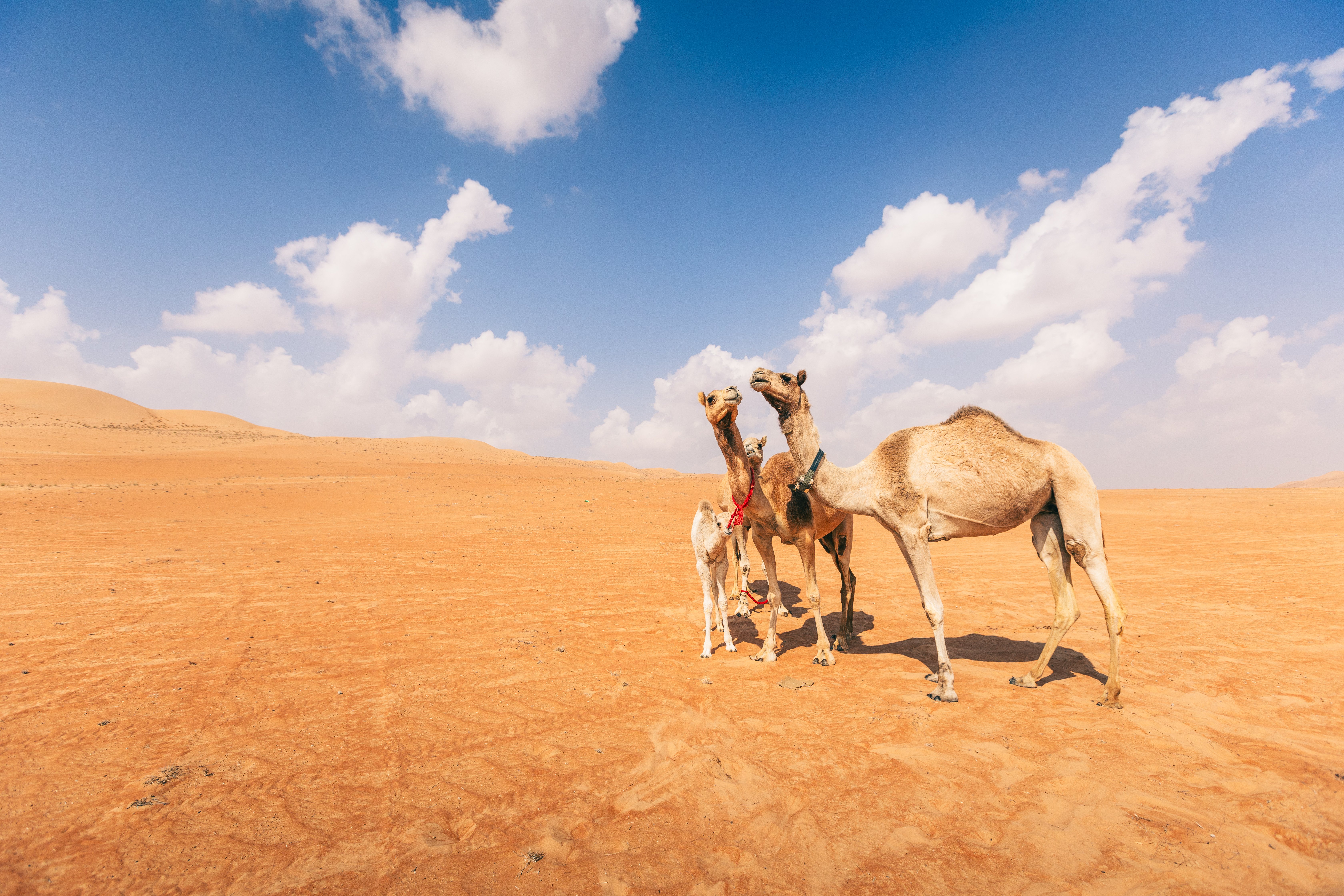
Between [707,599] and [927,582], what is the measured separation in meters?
2.96

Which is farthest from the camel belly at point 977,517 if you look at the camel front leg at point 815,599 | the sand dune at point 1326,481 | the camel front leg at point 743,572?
the sand dune at point 1326,481

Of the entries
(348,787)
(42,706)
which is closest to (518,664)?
(348,787)

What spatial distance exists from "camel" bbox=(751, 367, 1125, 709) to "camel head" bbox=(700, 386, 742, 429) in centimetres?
27

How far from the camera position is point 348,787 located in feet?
13.3

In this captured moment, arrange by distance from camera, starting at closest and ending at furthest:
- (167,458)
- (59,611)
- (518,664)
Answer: (518,664), (59,611), (167,458)

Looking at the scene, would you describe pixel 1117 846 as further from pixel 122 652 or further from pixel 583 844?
pixel 122 652

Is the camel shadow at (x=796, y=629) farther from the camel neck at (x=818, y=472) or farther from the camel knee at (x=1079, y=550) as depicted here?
the camel knee at (x=1079, y=550)

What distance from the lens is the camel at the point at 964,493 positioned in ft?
18.9

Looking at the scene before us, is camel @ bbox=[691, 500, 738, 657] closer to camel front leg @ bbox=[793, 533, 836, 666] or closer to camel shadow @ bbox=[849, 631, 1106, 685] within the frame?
camel front leg @ bbox=[793, 533, 836, 666]

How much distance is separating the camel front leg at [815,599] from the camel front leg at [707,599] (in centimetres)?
133

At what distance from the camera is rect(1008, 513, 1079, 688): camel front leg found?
20.4ft

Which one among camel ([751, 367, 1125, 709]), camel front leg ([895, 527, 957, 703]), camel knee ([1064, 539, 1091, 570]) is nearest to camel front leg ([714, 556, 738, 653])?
camel ([751, 367, 1125, 709])

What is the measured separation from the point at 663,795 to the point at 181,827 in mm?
3301

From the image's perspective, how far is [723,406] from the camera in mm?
5906
